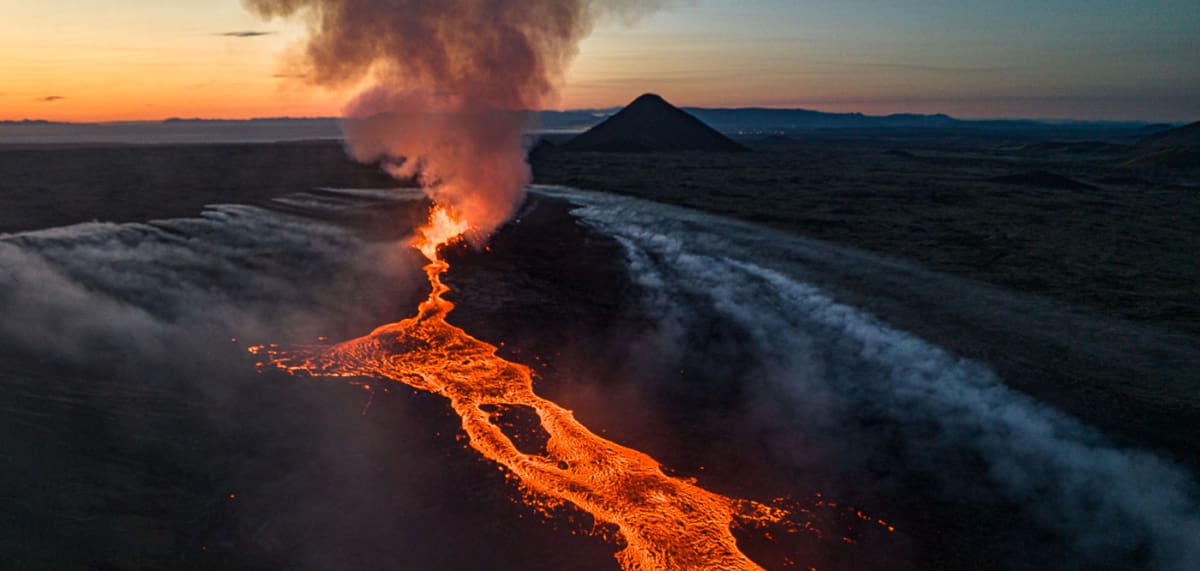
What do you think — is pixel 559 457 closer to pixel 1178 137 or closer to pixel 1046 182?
pixel 1046 182

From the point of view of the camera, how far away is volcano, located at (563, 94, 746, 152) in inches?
4021

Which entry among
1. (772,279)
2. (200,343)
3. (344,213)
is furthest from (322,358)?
(344,213)

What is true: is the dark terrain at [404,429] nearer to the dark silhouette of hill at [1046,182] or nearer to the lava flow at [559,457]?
the lava flow at [559,457]

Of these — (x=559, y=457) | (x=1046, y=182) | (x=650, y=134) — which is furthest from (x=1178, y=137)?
(x=559, y=457)

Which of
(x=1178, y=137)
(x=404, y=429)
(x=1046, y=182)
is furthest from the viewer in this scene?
(x=1178, y=137)

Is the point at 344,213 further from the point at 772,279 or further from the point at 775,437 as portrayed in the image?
the point at 775,437

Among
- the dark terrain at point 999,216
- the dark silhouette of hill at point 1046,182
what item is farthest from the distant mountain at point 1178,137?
the dark silhouette of hill at point 1046,182

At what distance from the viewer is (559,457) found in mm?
9523

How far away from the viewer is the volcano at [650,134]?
4021 inches

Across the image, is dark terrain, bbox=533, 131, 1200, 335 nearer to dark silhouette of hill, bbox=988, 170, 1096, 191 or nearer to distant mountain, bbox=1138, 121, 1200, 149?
dark silhouette of hill, bbox=988, 170, 1096, 191

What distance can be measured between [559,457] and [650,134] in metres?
103

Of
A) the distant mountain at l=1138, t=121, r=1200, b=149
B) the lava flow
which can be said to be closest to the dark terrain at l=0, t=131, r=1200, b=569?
the lava flow

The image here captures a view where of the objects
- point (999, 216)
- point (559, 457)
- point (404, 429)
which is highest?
point (999, 216)

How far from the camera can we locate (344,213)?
34688 millimetres
